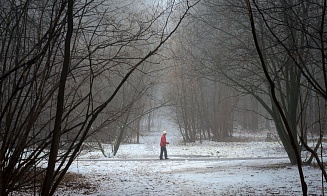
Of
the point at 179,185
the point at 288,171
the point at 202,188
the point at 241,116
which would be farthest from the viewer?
the point at 241,116

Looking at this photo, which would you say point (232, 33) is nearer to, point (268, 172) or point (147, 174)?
point (268, 172)

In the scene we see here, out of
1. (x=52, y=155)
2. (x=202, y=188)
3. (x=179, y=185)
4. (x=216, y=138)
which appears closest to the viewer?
(x=52, y=155)

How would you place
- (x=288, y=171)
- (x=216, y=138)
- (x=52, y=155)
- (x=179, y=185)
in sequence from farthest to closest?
Result: (x=216, y=138) → (x=288, y=171) → (x=179, y=185) → (x=52, y=155)

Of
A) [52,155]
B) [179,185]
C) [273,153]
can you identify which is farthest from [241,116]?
[52,155]

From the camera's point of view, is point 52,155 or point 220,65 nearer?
point 52,155

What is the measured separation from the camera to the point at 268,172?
11.4 metres

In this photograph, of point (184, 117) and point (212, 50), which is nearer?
point (212, 50)

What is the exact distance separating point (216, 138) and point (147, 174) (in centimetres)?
1974

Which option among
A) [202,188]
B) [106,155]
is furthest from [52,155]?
[106,155]

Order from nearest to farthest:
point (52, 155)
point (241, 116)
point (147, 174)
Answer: point (52, 155) < point (147, 174) < point (241, 116)

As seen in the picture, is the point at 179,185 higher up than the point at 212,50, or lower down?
lower down

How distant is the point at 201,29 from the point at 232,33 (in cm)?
117

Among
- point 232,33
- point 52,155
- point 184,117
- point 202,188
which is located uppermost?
point 232,33

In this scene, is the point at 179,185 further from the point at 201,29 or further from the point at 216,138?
the point at 216,138
